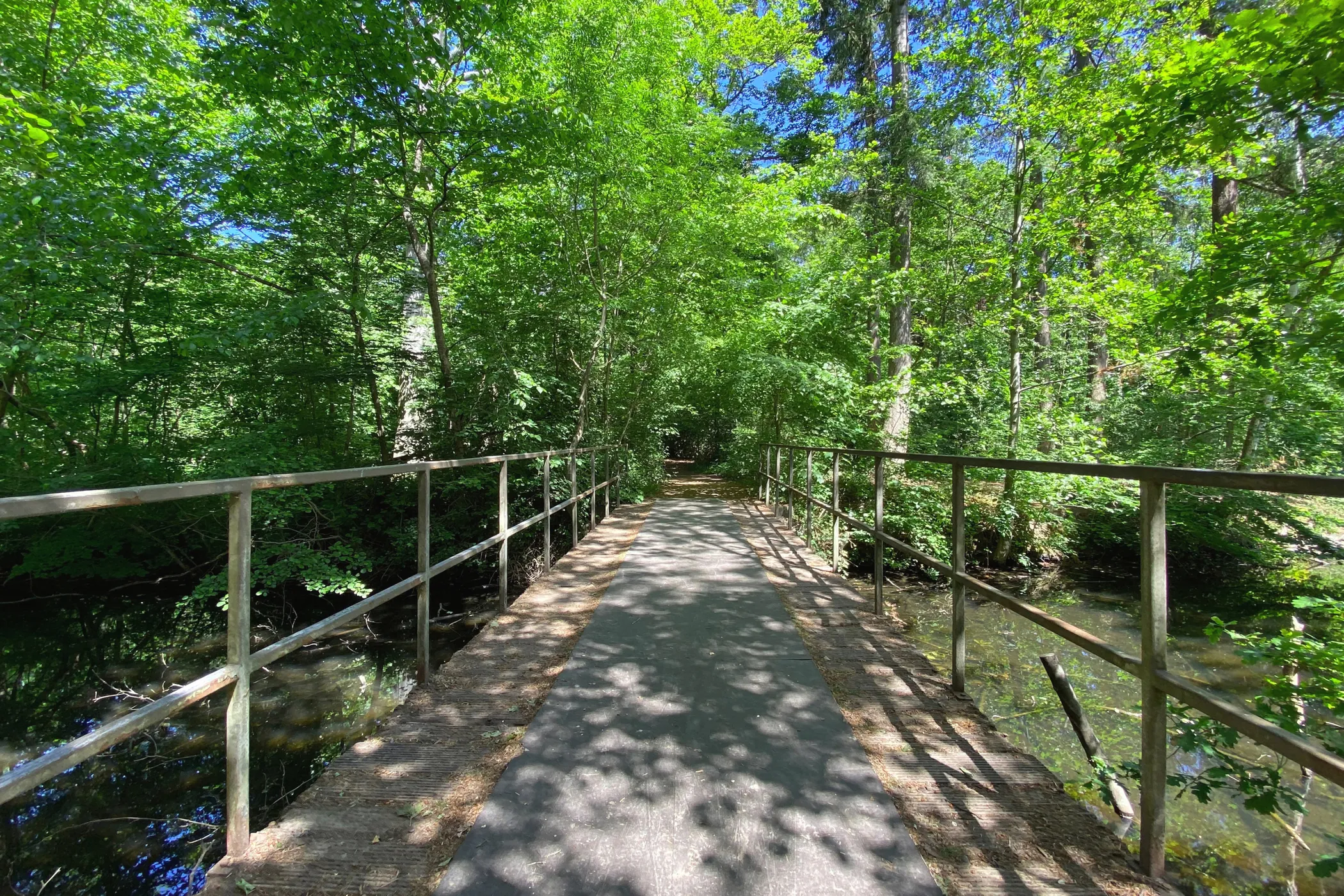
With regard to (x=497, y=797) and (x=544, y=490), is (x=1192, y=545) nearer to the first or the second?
(x=544, y=490)

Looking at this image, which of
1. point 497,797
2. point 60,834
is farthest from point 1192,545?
point 60,834

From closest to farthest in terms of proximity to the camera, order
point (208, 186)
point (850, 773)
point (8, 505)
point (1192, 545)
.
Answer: point (8, 505), point (850, 773), point (208, 186), point (1192, 545)

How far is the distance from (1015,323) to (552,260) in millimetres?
7098

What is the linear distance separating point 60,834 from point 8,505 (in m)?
3.76

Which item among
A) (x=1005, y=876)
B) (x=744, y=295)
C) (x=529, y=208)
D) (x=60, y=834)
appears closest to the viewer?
(x=1005, y=876)

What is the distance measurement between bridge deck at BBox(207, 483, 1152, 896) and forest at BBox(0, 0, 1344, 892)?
183 cm

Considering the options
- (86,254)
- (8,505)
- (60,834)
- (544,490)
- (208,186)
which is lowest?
(60,834)

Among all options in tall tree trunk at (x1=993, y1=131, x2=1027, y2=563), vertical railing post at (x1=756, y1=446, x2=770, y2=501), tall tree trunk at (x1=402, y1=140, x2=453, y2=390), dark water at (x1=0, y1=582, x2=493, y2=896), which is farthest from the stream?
vertical railing post at (x1=756, y1=446, x2=770, y2=501)

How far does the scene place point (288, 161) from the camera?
246 inches

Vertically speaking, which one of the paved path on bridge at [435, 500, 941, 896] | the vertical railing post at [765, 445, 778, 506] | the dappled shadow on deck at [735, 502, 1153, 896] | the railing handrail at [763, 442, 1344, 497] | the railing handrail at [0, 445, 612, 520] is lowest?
the dappled shadow on deck at [735, 502, 1153, 896]

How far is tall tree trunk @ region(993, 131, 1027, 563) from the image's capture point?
347 inches

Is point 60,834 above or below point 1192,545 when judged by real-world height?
below

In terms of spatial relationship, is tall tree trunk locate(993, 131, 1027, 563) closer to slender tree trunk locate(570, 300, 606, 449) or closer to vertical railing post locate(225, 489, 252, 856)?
slender tree trunk locate(570, 300, 606, 449)

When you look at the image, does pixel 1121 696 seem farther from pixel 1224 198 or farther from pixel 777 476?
pixel 1224 198
